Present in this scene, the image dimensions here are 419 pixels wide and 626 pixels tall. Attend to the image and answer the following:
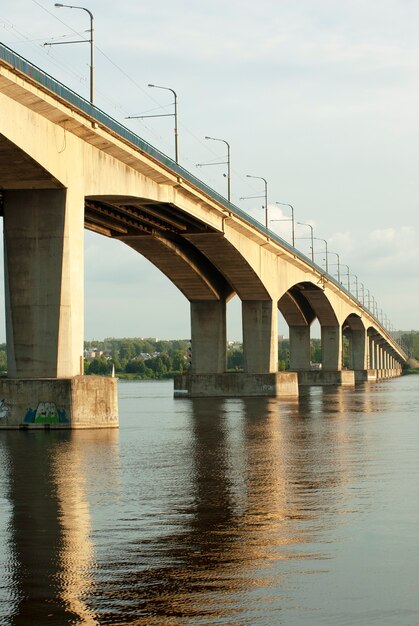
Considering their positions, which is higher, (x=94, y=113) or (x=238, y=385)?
(x=94, y=113)

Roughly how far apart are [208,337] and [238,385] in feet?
17.6

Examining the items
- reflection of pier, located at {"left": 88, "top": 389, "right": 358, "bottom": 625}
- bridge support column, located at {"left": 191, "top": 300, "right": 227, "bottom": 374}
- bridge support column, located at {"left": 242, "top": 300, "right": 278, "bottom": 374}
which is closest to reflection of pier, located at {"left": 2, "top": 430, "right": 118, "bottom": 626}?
reflection of pier, located at {"left": 88, "top": 389, "right": 358, "bottom": 625}

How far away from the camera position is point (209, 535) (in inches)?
573

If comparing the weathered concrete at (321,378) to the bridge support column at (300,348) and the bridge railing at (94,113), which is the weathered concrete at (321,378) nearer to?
the bridge support column at (300,348)

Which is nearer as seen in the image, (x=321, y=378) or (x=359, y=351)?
(x=321, y=378)

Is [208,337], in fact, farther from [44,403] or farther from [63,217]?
[44,403]

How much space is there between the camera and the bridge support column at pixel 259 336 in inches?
3204

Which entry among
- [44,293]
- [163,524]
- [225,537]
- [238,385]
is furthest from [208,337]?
[225,537]

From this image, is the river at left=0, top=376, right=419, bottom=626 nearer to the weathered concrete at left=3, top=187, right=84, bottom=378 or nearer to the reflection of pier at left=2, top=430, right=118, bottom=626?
the reflection of pier at left=2, top=430, right=118, bottom=626

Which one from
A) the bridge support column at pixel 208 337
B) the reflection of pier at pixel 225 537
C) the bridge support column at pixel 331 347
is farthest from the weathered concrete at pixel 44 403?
the bridge support column at pixel 331 347

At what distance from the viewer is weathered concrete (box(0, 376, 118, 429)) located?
35.7 meters

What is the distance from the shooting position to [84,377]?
120 feet

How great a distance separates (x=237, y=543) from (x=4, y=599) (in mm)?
4014

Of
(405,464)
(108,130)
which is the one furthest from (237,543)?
(108,130)
